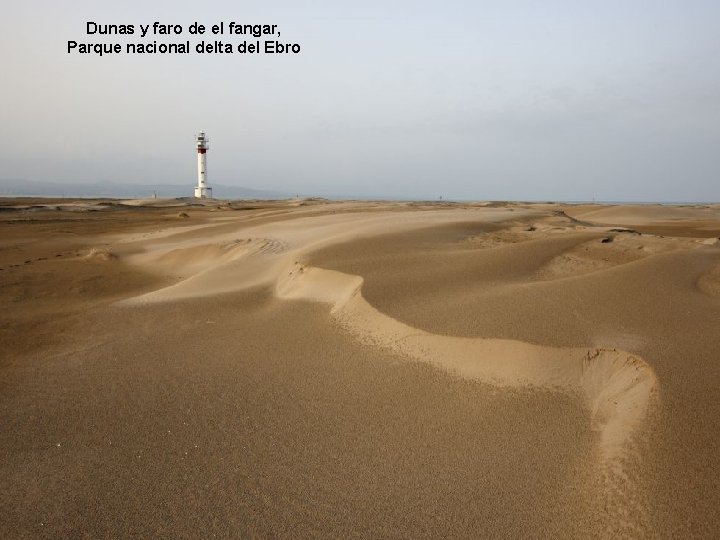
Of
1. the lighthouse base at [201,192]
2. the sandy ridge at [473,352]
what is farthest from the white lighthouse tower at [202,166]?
the sandy ridge at [473,352]

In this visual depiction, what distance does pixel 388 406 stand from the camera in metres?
4.14

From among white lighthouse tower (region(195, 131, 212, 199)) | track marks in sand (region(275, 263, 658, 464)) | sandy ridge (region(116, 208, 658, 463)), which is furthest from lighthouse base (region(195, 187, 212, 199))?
track marks in sand (region(275, 263, 658, 464))

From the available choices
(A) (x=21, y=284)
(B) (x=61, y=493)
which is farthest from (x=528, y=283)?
(A) (x=21, y=284)

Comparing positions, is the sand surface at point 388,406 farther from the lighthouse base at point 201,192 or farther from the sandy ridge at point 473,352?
the lighthouse base at point 201,192

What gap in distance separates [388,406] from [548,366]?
4.62 feet

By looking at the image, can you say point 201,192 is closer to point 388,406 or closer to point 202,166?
point 202,166

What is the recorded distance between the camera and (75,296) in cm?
948

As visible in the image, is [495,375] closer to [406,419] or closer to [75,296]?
[406,419]

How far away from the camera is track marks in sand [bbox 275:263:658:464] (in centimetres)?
347

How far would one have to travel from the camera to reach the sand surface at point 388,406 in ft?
9.71

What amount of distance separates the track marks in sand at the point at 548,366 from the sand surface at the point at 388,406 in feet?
0.06

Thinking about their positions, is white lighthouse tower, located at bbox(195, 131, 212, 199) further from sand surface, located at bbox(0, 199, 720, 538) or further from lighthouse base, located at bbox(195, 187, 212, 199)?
sand surface, located at bbox(0, 199, 720, 538)

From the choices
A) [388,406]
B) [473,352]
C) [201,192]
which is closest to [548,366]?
[473,352]

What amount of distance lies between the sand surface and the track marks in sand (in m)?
0.02
